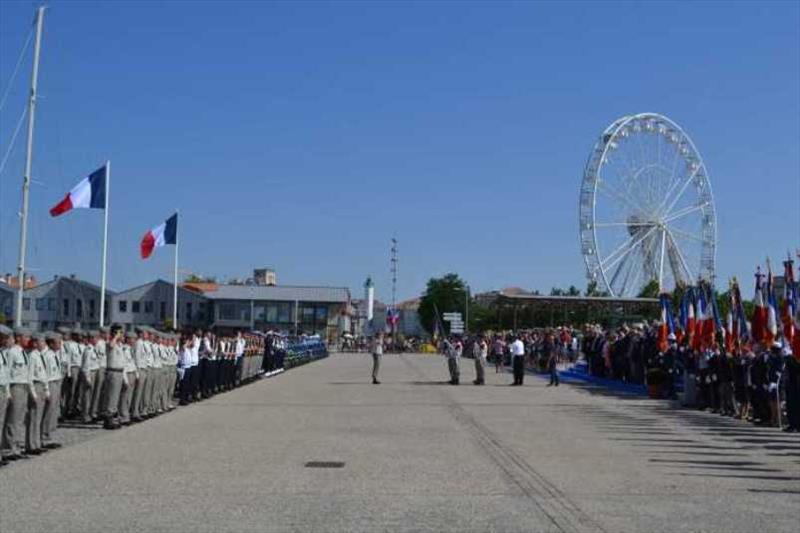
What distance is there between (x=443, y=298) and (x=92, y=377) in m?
108

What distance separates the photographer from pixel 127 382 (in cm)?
1903

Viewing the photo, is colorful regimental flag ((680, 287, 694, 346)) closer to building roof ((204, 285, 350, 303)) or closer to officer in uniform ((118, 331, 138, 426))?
officer in uniform ((118, 331, 138, 426))

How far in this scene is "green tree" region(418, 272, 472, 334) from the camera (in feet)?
411

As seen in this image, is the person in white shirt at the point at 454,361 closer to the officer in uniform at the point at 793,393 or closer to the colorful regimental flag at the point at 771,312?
the colorful regimental flag at the point at 771,312

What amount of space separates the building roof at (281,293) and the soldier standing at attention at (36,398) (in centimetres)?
9234

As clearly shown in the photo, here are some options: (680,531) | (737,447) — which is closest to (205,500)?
(680,531)

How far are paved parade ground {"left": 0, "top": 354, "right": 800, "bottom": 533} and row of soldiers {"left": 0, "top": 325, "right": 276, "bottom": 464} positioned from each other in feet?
1.87

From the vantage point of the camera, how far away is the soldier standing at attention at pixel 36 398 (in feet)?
47.3

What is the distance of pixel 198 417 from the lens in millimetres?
20688

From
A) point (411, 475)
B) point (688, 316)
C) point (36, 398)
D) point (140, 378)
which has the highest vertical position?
point (688, 316)

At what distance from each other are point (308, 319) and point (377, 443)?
95.7m

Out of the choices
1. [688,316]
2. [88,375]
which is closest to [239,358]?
[688,316]

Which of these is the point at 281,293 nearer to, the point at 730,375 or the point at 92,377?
the point at 730,375

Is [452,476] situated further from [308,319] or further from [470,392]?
[308,319]
